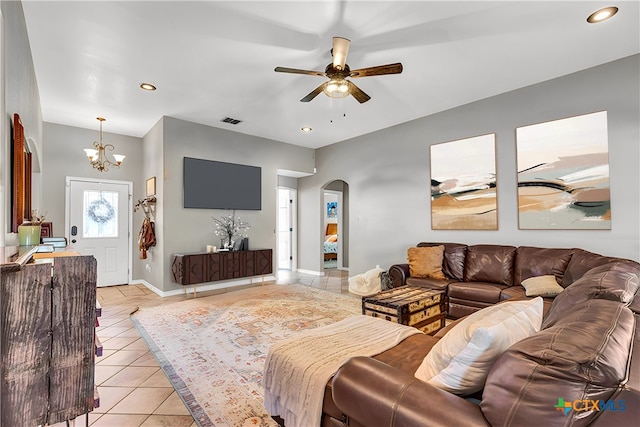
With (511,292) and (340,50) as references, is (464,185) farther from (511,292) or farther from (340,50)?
(340,50)

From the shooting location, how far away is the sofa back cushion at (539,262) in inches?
133

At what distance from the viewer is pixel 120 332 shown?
3.50 metres

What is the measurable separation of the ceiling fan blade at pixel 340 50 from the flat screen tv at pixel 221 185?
11.8ft

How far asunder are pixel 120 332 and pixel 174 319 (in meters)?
0.59

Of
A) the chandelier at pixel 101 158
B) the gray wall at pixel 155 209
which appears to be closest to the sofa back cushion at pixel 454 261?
the gray wall at pixel 155 209

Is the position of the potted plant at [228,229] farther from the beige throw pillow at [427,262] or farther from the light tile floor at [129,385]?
the beige throw pillow at [427,262]

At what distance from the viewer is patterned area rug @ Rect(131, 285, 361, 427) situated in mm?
2135

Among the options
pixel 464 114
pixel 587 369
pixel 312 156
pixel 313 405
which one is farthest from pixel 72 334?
pixel 312 156

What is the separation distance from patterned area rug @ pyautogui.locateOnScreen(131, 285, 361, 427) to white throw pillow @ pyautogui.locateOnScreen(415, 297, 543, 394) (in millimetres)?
1238

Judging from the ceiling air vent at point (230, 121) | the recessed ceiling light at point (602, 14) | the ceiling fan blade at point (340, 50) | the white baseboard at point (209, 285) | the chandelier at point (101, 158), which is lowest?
the white baseboard at point (209, 285)

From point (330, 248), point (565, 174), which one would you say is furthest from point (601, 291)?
point (330, 248)

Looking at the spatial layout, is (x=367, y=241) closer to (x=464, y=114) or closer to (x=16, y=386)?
(x=464, y=114)

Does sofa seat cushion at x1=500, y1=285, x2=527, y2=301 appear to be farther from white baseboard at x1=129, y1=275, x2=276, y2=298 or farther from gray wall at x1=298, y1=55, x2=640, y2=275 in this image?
white baseboard at x1=129, y1=275, x2=276, y2=298

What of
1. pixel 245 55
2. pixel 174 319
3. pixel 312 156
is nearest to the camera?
pixel 245 55
